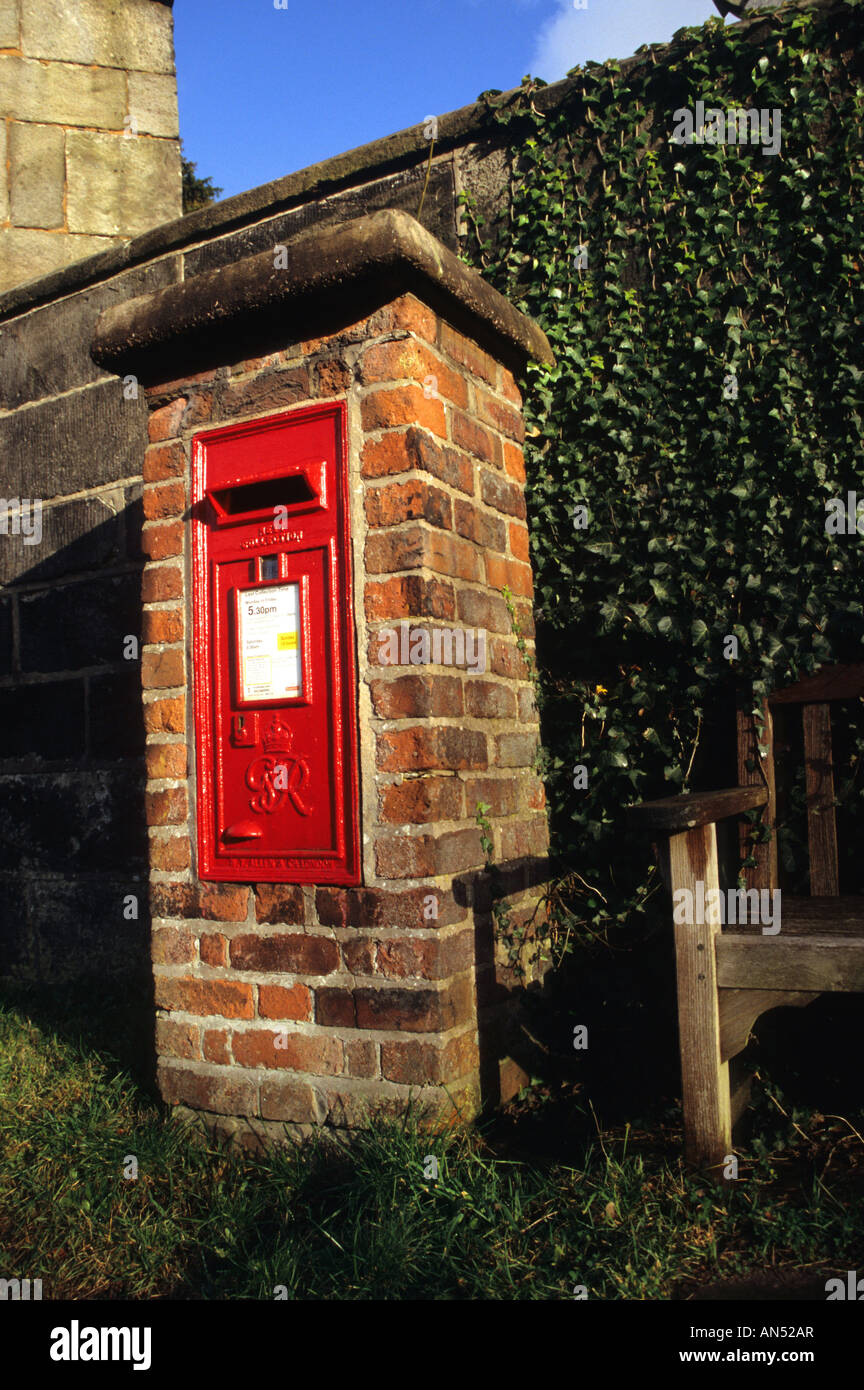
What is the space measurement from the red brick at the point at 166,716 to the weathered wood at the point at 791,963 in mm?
1571

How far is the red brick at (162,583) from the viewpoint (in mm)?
2836

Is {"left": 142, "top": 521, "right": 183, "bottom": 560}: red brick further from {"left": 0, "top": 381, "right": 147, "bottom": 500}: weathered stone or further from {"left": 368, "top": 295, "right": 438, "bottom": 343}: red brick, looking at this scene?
{"left": 0, "top": 381, "right": 147, "bottom": 500}: weathered stone

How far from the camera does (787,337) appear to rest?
295cm

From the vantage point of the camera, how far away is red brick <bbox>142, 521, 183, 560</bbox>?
9.32 ft

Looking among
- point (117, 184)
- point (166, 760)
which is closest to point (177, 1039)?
point (166, 760)

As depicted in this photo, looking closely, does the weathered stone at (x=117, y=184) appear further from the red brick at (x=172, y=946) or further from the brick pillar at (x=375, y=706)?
the red brick at (x=172, y=946)

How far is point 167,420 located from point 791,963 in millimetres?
2247

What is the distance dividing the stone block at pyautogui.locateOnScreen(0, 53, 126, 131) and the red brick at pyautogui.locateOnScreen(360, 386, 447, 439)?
11.7 feet

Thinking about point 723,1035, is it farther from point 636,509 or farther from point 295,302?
point 295,302

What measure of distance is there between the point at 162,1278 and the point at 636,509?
2.43m

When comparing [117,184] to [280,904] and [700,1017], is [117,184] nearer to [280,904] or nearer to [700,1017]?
[280,904]
